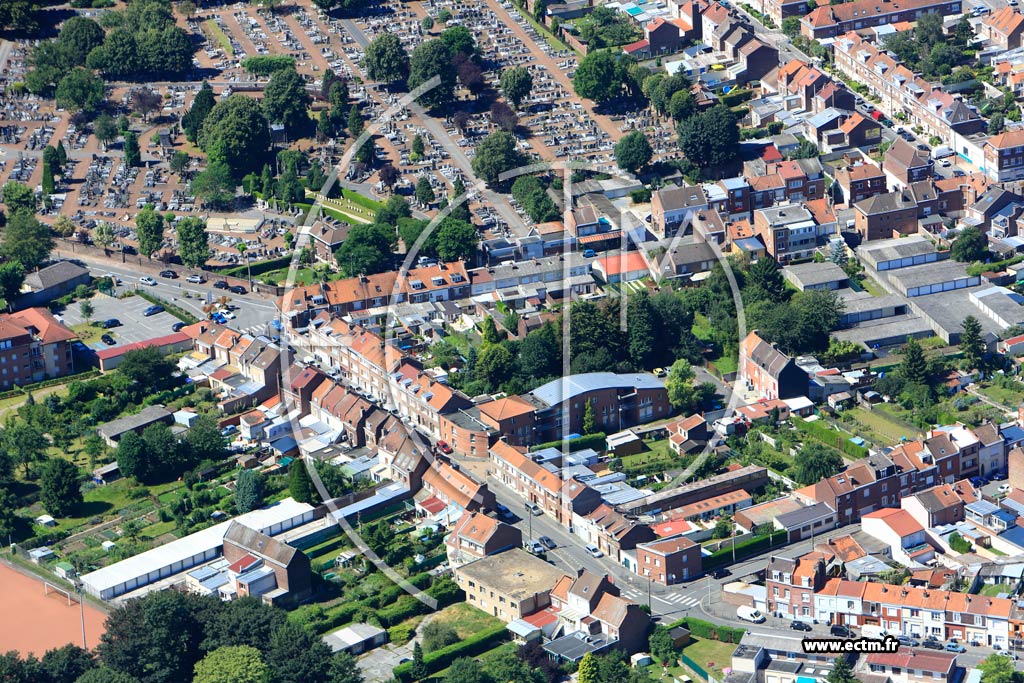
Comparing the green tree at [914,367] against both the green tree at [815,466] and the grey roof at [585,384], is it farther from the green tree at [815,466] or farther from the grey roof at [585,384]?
the grey roof at [585,384]

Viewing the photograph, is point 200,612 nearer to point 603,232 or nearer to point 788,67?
point 603,232

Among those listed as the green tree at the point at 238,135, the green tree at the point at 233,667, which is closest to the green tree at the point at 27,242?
the green tree at the point at 238,135

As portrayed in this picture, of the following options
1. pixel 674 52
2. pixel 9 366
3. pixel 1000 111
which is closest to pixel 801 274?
pixel 1000 111

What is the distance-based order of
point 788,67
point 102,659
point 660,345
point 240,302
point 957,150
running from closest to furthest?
point 102,659
point 660,345
point 240,302
point 957,150
point 788,67

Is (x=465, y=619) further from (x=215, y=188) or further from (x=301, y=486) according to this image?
(x=215, y=188)

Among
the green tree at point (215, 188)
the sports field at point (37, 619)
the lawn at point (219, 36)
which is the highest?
the lawn at point (219, 36)

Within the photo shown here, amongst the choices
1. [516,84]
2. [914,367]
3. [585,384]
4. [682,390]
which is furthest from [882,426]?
[516,84]
